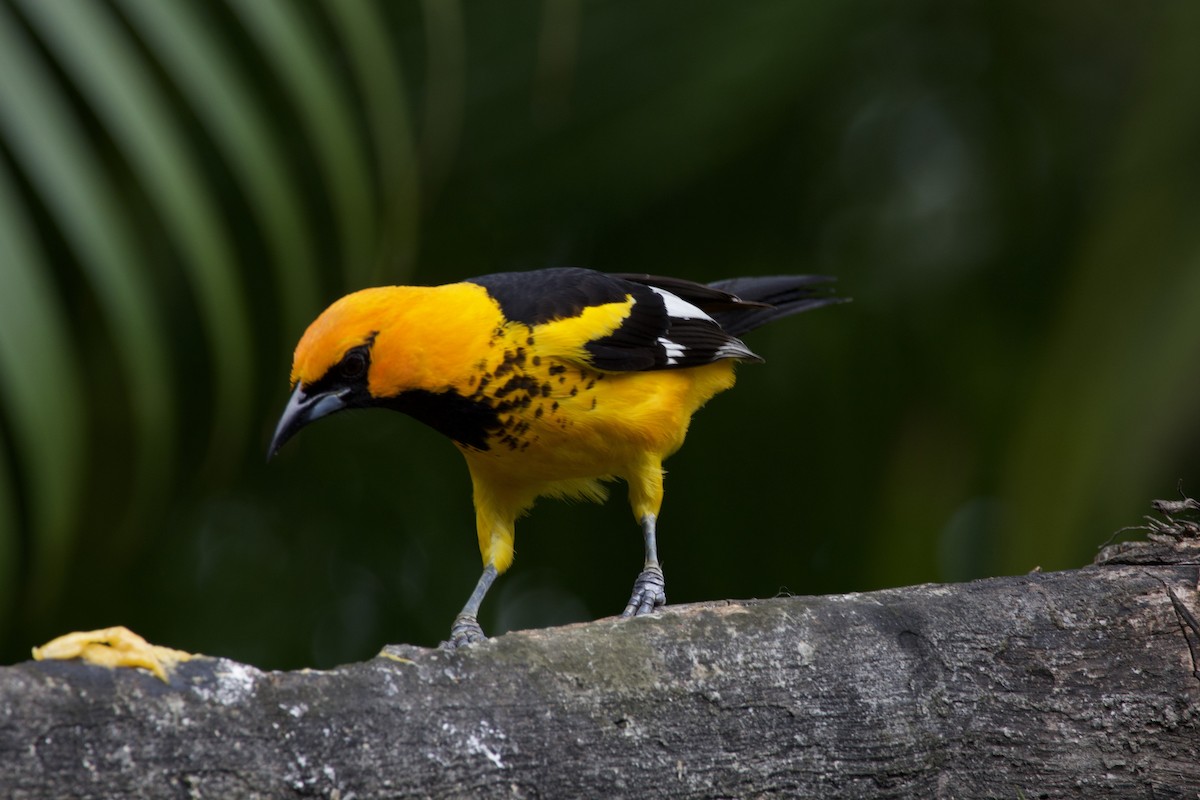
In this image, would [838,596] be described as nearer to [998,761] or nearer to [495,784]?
[998,761]

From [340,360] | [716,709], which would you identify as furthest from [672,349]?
[716,709]

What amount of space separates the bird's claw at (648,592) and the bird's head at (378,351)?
971mm

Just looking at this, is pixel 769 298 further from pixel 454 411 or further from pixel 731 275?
pixel 454 411

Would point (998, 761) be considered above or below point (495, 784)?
below

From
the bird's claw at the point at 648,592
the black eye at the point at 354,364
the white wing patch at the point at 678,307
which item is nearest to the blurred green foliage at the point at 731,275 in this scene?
the black eye at the point at 354,364

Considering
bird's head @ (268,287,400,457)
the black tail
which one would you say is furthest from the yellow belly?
the black tail

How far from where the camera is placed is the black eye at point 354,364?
357cm

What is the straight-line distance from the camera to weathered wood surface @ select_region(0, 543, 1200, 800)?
79.4 inches

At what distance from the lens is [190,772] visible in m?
2.01

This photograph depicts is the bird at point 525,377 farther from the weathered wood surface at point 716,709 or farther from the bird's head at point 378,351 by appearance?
the weathered wood surface at point 716,709

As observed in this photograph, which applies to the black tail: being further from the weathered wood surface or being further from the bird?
the weathered wood surface

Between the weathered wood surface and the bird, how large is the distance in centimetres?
123

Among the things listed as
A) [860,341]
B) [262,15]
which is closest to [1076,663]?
[262,15]

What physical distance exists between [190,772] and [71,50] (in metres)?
1.17
